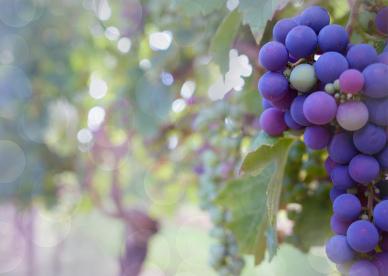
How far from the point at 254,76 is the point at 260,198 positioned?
7.7 inches

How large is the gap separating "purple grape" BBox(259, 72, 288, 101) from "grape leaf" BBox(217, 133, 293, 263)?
0.08m

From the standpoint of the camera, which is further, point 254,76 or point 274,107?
point 254,76

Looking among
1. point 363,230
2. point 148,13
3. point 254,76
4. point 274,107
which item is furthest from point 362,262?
point 148,13

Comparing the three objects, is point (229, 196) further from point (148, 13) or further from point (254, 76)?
point (148, 13)

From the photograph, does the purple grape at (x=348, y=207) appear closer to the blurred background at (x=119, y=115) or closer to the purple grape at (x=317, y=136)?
the purple grape at (x=317, y=136)

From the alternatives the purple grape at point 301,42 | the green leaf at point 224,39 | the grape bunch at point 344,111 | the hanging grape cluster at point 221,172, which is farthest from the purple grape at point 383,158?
the hanging grape cluster at point 221,172

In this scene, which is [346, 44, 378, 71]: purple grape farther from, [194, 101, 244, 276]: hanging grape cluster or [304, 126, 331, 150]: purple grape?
[194, 101, 244, 276]: hanging grape cluster

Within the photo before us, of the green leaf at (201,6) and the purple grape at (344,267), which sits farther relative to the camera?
the green leaf at (201,6)

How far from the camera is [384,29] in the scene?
488mm

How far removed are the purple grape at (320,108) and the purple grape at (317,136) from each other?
0.03m

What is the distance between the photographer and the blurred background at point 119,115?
37.6 inches

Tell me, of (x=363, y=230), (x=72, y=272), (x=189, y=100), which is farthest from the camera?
(x=72, y=272)

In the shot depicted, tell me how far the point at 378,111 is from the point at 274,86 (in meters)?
0.09

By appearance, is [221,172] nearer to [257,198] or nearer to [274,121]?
[257,198]
